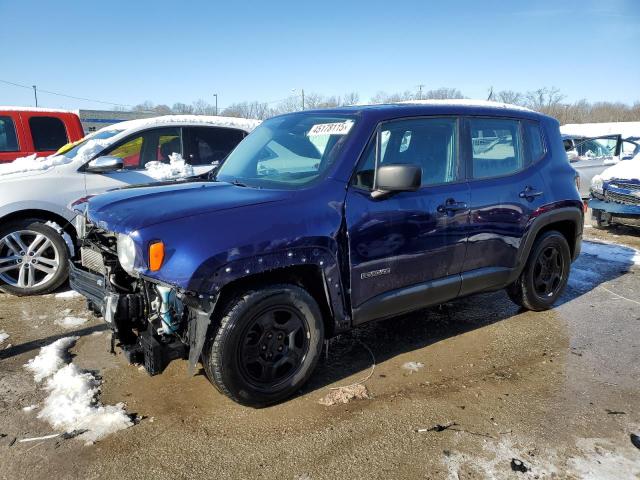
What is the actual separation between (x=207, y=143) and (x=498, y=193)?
4016 mm

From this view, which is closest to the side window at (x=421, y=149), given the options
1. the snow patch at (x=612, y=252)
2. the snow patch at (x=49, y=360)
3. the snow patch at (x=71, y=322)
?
the snow patch at (x=49, y=360)

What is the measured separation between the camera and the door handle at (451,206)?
148 inches

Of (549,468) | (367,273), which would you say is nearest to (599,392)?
(549,468)

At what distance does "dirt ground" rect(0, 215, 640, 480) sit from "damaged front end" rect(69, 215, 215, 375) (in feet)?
1.54

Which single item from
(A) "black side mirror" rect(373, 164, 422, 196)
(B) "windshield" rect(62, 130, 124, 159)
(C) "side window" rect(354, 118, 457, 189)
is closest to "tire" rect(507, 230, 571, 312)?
(C) "side window" rect(354, 118, 457, 189)

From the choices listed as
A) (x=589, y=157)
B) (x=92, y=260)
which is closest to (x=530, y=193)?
(x=92, y=260)

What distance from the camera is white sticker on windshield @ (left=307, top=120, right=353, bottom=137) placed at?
3521 mm

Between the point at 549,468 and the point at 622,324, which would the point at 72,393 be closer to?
the point at 549,468

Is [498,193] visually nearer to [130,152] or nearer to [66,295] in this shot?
[130,152]

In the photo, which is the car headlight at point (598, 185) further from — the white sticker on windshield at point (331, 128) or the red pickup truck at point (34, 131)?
the red pickup truck at point (34, 131)

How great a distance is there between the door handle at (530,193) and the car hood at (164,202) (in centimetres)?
227

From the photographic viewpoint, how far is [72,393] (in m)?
3.30

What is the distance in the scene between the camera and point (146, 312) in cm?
305

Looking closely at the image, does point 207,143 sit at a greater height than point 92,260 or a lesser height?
greater
